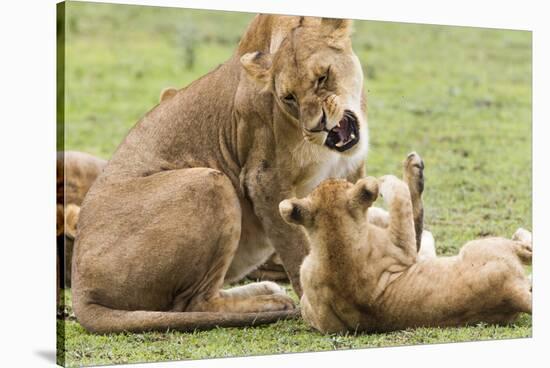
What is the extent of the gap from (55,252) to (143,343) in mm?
863

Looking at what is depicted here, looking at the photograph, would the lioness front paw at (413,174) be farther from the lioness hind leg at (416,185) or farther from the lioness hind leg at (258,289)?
the lioness hind leg at (258,289)

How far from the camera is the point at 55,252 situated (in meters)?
7.24

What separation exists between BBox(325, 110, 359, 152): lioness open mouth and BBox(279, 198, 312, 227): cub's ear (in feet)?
1.82

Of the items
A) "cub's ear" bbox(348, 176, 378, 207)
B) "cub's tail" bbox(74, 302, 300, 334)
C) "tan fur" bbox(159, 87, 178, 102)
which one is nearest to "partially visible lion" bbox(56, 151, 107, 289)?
"cub's tail" bbox(74, 302, 300, 334)

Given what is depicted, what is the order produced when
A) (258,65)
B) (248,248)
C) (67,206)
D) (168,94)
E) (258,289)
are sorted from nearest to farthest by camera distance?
(67,206) < (258,65) < (248,248) < (258,289) < (168,94)

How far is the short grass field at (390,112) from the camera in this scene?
725cm

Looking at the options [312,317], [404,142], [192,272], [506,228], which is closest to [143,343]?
[192,272]

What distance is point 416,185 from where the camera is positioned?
7840mm

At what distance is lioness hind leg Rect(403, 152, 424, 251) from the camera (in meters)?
7.70

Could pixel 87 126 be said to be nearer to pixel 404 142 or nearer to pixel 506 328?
pixel 404 142

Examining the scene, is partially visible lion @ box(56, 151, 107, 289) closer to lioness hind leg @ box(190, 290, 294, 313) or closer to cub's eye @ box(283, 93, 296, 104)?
lioness hind leg @ box(190, 290, 294, 313)

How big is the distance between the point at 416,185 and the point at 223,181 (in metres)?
1.42

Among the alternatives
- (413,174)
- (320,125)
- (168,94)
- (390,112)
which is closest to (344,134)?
(320,125)

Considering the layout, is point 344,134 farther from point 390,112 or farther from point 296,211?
point 390,112
